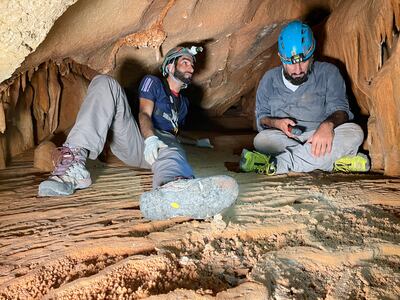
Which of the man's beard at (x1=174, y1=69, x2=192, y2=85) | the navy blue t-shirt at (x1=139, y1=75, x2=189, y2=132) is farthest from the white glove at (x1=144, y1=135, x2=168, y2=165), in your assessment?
the man's beard at (x1=174, y1=69, x2=192, y2=85)

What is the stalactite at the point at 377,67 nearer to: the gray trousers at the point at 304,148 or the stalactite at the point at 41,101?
the gray trousers at the point at 304,148

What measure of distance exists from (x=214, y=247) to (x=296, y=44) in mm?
2443

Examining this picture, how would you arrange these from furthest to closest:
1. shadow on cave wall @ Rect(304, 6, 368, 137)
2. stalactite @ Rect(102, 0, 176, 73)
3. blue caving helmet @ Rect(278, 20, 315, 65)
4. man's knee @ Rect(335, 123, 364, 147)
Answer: shadow on cave wall @ Rect(304, 6, 368, 137), stalactite @ Rect(102, 0, 176, 73), blue caving helmet @ Rect(278, 20, 315, 65), man's knee @ Rect(335, 123, 364, 147)

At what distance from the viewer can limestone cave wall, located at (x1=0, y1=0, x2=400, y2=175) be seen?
2.81m

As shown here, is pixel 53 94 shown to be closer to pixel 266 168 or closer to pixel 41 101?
pixel 41 101

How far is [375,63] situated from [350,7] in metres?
0.98

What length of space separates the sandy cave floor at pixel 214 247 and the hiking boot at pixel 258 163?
577 mm

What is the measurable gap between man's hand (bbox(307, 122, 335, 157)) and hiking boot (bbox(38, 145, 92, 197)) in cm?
212

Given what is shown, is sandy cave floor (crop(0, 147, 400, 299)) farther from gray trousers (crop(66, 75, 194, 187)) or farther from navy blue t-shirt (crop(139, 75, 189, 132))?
navy blue t-shirt (crop(139, 75, 189, 132))

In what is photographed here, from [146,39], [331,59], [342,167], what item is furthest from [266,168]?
[146,39]

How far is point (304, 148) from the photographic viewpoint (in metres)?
3.28

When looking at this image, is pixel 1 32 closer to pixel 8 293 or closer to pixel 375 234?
pixel 8 293

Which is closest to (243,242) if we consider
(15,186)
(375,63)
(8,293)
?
(8,293)

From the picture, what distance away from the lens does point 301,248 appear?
1597mm
